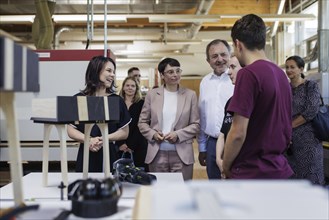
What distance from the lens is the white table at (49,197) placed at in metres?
0.91

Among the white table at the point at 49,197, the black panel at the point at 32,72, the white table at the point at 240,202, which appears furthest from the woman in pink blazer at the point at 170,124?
the white table at the point at 240,202

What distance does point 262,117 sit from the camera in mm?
1397

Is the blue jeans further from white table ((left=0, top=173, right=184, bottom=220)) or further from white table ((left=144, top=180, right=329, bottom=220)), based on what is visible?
white table ((left=144, top=180, right=329, bottom=220))

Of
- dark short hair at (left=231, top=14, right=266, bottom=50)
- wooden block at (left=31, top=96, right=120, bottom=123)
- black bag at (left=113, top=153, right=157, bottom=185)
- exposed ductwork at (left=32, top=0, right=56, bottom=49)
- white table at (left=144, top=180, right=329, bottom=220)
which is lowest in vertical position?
black bag at (left=113, top=153, right=157, bottom=185)

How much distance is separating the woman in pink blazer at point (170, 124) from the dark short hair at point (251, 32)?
91 cm

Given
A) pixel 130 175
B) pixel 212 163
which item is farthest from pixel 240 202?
pixel 212 163

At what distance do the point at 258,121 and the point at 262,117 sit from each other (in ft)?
0.07

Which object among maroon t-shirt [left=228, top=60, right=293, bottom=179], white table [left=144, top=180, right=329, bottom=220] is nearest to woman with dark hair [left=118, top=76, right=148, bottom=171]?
maroon t-shirt [left=228, top=60, right=293, bottom=179]

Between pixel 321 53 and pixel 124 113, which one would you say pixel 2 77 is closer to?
pixel 124 113

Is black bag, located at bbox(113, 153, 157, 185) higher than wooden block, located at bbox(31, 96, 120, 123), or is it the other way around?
wooden block, located at bbox(31, 96, 120, 123)

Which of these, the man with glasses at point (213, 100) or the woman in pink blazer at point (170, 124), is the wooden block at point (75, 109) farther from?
the man with glasses at point (213, 100)

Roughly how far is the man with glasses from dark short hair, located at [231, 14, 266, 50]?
0.76 m

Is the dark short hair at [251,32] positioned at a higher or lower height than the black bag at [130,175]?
higher

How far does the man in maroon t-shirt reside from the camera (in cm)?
136
